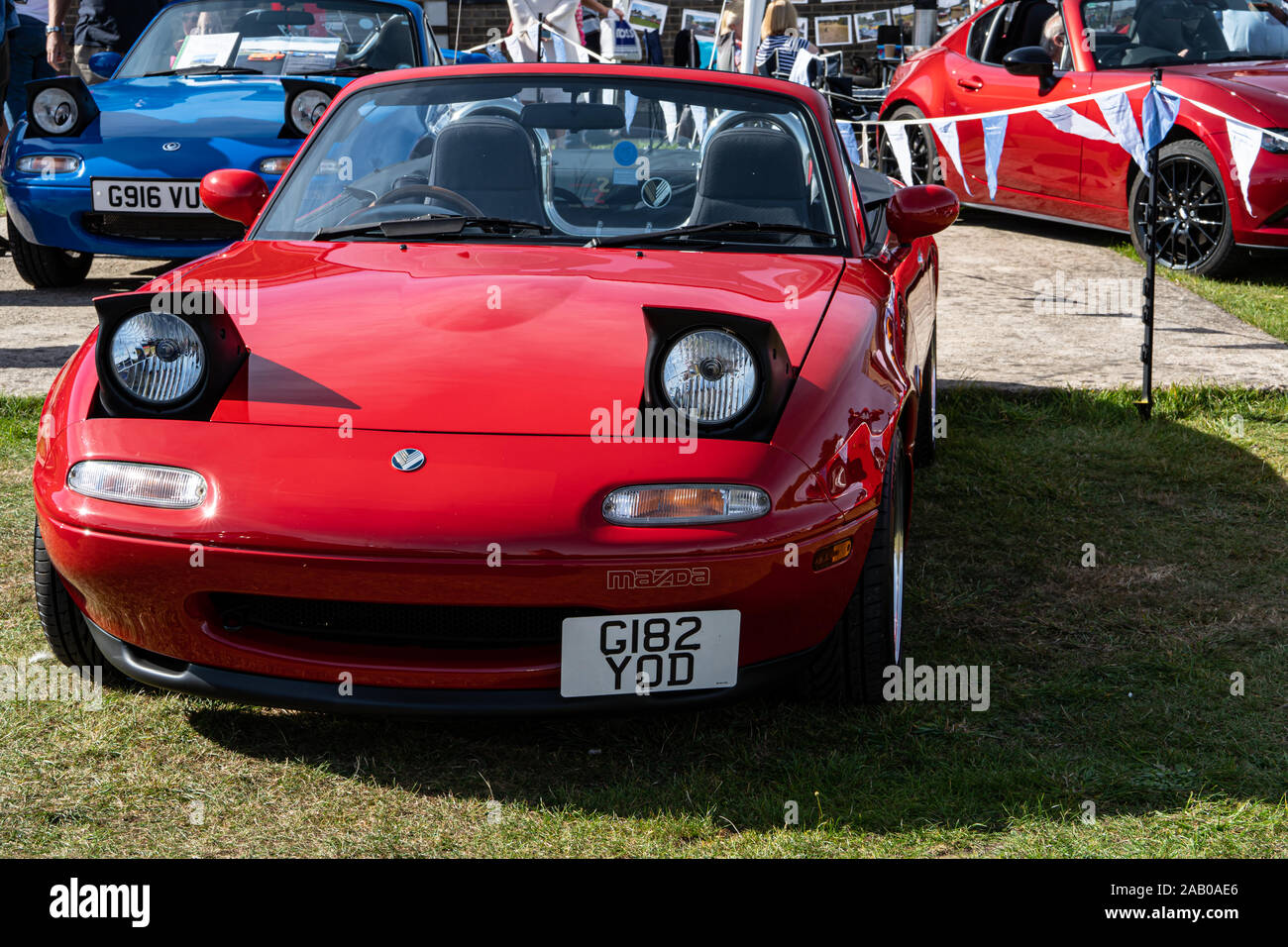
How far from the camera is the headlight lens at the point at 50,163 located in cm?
650

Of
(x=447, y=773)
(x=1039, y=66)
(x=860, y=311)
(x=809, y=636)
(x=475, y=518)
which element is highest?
(x=1039, y=66)

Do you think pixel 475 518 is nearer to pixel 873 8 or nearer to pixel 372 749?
pixel 372 749

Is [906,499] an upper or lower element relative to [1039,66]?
lower

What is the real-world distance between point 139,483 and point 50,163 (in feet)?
15.2

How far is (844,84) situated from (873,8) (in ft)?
23.2

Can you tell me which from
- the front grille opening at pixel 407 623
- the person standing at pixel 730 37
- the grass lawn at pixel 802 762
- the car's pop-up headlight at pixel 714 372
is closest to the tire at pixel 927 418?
the grass lawn at pixel 802 762

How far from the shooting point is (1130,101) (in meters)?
7.45

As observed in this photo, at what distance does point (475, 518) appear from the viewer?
2402 millimetres

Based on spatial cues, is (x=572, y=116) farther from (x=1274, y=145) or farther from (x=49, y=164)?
(x=1274, y=145)

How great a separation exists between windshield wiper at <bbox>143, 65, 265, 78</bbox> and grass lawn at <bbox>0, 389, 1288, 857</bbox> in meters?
4.13

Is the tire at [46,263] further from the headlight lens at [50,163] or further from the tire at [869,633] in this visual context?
the tire at [869,633]

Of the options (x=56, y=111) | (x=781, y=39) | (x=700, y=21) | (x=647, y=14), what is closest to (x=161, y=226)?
(x=56, y=111)

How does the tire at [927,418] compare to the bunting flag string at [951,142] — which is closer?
the tire at [927,418]

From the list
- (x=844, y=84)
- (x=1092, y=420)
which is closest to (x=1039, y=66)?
(x=1092, y=420)
